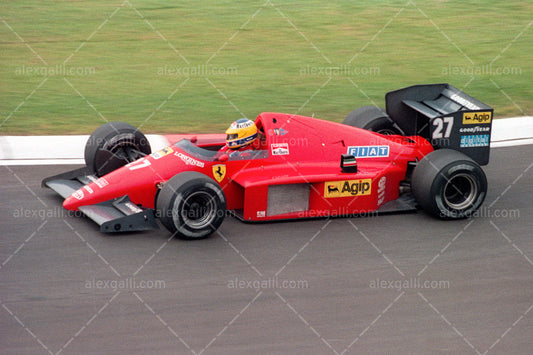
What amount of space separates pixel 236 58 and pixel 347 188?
8989 mm

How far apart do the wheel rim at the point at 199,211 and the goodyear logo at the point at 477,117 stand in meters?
3.30

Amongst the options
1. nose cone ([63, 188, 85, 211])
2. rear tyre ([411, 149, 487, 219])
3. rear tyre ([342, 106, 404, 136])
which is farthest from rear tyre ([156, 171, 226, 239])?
rear tyre ([342, 106, 404, 136])

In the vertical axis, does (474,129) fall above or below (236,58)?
below

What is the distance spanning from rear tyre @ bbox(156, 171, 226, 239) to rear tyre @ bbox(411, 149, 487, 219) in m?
2.31

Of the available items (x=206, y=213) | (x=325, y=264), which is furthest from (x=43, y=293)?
(x=325, y=264)

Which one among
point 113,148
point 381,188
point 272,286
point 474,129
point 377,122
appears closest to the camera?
point 272,286

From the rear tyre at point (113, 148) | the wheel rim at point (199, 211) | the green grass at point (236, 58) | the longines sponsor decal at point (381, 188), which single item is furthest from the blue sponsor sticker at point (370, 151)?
the green grass at point (236, 58)

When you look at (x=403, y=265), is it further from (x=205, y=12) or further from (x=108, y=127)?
(x=205, y=12)

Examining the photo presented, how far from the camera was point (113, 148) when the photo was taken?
383 inches

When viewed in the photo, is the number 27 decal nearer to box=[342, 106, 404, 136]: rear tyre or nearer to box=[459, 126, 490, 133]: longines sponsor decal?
box=[459, 126, 490, 133]: longines sponsor decal

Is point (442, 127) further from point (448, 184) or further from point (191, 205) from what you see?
point (191, 205)

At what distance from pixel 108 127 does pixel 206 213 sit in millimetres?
2262

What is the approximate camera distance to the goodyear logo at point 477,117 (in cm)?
941

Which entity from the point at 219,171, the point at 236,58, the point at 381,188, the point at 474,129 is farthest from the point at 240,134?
the point at 236,58
